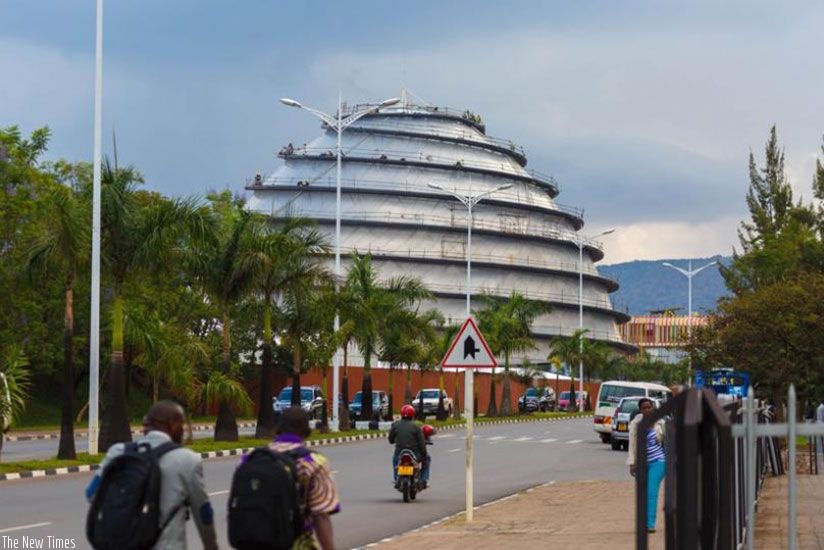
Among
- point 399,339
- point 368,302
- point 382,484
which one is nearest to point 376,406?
point 399,339

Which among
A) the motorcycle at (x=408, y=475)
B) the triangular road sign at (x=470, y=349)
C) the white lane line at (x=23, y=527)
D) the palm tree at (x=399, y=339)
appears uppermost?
the palm tree at (x=399, y=339)

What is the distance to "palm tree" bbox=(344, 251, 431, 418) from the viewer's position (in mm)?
50156

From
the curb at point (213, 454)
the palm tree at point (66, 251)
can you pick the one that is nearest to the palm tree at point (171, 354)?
the curb at point (213, 454)

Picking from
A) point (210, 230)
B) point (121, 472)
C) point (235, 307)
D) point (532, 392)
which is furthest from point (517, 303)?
point (121, 472)

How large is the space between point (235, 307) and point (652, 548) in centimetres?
3069

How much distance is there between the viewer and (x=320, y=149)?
109 meters

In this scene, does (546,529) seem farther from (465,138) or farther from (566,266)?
(566,266)

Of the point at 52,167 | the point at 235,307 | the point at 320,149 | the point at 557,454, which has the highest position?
the point at 320,149

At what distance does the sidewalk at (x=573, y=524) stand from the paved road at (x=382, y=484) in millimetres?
639

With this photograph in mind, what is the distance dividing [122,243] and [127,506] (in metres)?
26.3

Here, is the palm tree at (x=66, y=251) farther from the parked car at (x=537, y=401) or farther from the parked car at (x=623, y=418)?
the parked car at (x=537, y=401)

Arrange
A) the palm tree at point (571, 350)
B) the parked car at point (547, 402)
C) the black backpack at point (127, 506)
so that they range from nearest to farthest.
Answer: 1. the black backpack at point (127, 506)
2. the parked car at point (547, 402)
3. the palm tree at point (571, 350)

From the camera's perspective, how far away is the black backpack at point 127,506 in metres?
7.42

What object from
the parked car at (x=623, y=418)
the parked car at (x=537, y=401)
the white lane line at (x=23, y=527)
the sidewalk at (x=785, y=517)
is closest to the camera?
the sidewalk at (x=785, y=517)
